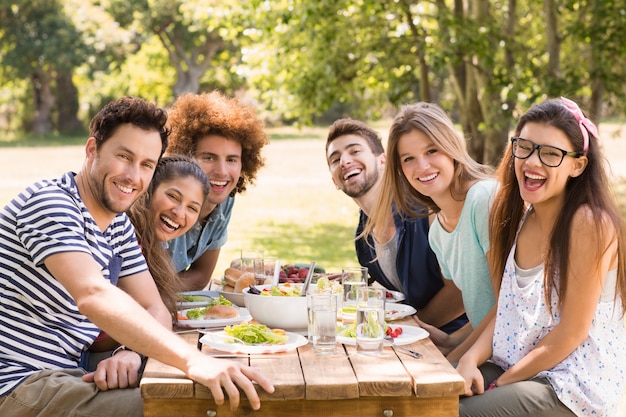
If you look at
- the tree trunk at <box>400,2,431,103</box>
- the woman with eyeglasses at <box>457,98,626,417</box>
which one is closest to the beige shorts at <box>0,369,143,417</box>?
the woman with eyeglasses at <box>457,98,626,417</box>

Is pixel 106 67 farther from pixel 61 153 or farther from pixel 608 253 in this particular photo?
pixel 608 253

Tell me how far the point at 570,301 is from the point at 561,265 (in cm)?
12

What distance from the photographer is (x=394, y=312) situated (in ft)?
11.4

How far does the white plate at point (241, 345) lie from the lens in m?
2.77

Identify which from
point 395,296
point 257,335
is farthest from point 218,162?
point 257,335

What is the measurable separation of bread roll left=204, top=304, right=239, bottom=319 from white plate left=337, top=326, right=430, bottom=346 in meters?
0.53

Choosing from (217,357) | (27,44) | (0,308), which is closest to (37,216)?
(0,308)

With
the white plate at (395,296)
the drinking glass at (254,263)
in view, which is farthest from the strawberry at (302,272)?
the white plate at (395,296)

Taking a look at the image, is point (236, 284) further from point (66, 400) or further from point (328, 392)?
point (328, 392)

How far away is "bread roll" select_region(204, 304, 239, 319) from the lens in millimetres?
3322

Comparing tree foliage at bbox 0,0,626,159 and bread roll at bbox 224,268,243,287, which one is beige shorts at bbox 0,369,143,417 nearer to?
bread roll at bbox 224,268,243,287

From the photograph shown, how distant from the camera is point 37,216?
289cm

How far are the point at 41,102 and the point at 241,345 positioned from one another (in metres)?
37.8

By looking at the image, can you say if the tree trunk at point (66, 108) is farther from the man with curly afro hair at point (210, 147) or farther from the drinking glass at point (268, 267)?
the drinking glass at point (268, 267)
